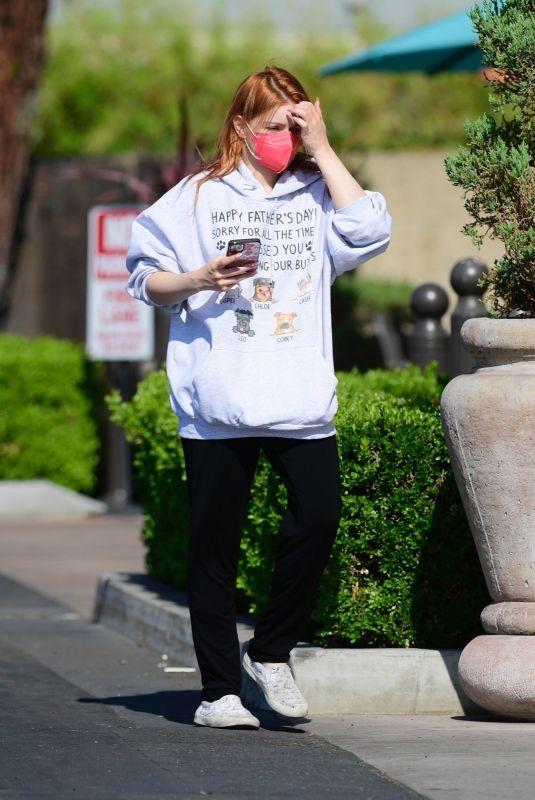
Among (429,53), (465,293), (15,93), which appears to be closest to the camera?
(465,293)

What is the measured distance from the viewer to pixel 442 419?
4.84 m

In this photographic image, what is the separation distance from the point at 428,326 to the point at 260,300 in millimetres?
3524

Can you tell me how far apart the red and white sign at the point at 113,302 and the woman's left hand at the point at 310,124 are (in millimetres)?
6692

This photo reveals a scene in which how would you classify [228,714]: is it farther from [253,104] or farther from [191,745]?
[253,104]

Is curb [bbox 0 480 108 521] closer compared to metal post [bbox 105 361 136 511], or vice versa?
curb [bbox 0 480 108 521]

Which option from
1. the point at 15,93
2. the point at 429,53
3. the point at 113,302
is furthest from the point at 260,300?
the point at 15,93

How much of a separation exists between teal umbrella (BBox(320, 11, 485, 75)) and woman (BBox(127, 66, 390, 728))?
5471 millimetres

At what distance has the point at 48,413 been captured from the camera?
38.3 feet

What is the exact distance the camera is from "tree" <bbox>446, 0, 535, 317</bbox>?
15.8 ft

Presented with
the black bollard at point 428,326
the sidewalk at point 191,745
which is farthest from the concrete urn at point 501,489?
the black bollard at point 428,326

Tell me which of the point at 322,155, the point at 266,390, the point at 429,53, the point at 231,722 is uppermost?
the point at 429,53

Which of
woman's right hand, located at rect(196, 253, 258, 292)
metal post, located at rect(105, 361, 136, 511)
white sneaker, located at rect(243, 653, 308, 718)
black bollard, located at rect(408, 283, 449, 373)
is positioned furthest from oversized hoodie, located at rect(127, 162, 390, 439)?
metal post, located at rect(105, 361, 136, 511)

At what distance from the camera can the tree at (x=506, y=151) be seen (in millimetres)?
4805

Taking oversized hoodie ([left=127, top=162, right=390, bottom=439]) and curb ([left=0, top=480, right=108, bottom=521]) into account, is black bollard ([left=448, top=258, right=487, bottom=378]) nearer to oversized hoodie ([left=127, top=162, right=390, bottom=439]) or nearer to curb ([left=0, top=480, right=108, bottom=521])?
oversized hoodie ([left=127, top=162, right=390, bottom=439])
